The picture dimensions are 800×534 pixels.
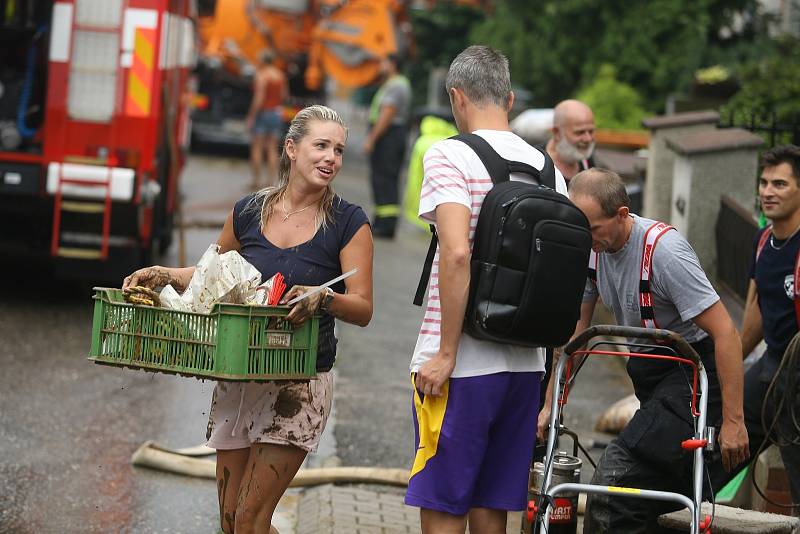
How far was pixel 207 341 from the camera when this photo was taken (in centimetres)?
420

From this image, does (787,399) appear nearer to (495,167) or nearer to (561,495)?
(561,495)

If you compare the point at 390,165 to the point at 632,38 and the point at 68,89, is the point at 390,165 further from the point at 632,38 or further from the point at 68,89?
the point at 68,89

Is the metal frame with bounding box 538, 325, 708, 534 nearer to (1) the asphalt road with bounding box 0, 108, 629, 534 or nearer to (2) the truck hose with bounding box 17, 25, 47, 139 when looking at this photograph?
(1) the asphalt road with bounding box 0, 108, 629, 534

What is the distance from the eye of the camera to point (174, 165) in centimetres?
1205

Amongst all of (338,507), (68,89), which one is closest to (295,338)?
(338,507)

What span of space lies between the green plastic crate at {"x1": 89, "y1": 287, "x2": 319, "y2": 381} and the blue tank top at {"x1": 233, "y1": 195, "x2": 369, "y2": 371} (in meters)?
0.31

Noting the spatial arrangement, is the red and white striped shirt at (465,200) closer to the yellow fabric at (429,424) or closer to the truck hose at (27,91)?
the yellow fabric at (429,424)

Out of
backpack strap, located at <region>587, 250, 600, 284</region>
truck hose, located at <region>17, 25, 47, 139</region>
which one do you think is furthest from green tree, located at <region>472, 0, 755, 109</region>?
backpack strap, located at <region>587, 250, 600, 284</region>

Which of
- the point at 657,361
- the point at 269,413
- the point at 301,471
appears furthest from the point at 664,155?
the point at 269,413

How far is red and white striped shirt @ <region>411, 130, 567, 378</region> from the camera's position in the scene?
13.9ft

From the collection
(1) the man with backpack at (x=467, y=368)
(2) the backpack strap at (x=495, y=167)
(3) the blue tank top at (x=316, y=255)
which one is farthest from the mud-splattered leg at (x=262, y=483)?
(2) the backpack strap at (x=495, y=167)

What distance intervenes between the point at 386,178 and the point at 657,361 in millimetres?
10890

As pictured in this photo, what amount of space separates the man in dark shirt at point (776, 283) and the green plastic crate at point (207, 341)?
85.6 inches

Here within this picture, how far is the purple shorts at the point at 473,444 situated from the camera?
4.30 metres
